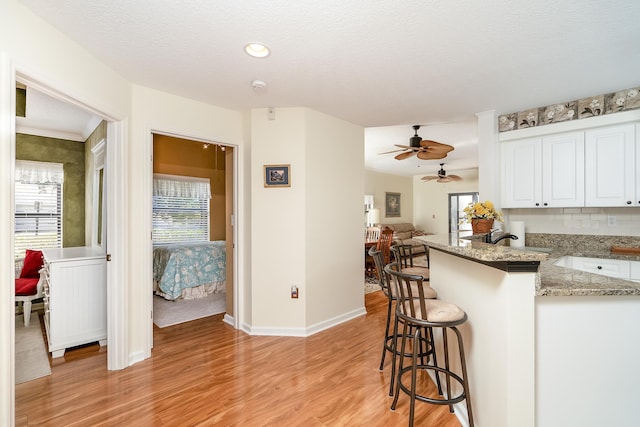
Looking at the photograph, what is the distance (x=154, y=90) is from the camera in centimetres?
271

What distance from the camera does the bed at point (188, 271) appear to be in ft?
13.8

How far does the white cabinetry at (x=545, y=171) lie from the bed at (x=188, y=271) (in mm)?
4086

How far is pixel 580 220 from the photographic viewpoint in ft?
10.4

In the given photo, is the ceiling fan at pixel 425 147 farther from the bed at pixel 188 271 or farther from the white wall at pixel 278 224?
the bed at pixel 188 271

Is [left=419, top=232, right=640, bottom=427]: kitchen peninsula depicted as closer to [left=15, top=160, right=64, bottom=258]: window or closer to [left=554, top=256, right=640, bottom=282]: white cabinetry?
[left=554, top=256, right=640, bottom=282]: white cabinetry

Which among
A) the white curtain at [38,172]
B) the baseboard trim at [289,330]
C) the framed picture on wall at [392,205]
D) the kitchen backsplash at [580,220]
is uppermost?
the white curtain at [38,172]

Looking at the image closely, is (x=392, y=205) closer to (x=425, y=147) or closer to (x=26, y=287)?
(x=425, y=147)

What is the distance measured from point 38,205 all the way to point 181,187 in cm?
201

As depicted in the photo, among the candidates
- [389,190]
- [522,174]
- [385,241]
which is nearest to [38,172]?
[385,241]

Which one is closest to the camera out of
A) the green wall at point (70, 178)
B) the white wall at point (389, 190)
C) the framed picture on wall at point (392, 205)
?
the green wall at point (70, 178)

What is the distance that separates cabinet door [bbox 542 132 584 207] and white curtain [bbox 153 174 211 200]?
540 centimetres

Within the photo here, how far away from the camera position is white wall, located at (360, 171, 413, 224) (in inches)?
337

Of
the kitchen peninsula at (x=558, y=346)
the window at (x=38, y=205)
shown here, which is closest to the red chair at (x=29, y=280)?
the window at (x=38, y=205)

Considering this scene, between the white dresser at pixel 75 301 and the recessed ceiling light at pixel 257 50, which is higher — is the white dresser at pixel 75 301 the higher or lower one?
the lower one
